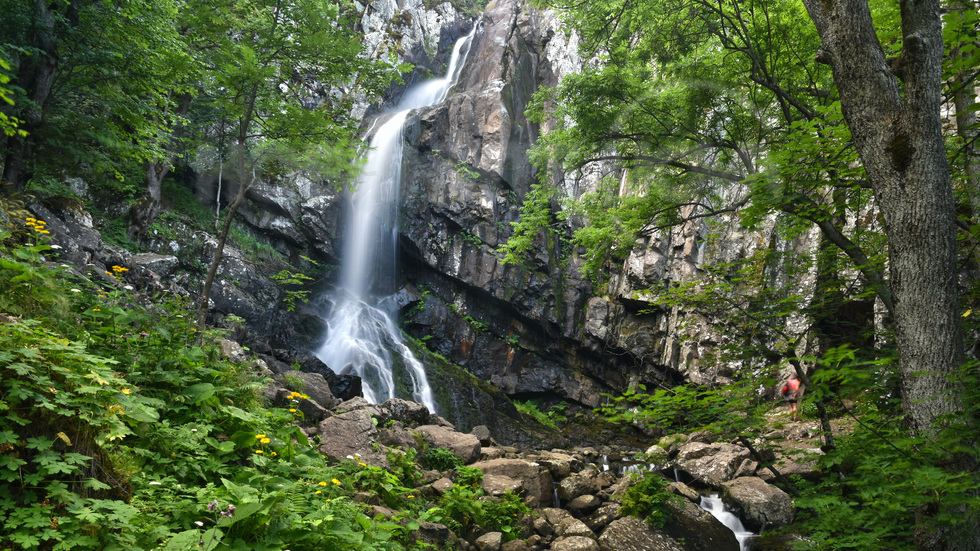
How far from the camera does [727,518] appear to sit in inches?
330

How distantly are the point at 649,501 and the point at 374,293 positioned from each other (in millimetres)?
15784

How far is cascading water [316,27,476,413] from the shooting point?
51.5 ft

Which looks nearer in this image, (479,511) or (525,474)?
(479,511)

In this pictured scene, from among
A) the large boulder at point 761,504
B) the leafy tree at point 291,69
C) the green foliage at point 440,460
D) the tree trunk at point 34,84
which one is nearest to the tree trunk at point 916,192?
the green foliage at point 440,460

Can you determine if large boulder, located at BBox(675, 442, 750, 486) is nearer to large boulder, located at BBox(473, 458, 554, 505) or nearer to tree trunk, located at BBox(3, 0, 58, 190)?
large boulder, located at BBox(473, 458, 554, 505)

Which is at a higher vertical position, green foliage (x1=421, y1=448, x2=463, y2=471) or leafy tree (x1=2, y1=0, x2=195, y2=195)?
leafy tree (x1=2, y1=0, x2=195, y2=195)

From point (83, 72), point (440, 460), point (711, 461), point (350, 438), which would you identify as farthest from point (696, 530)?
point (83, 72)

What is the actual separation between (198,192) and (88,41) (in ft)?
33.1

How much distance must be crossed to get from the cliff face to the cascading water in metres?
0.70

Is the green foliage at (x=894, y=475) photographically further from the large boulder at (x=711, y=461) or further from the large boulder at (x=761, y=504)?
the large boulder at (x=711, y=461)

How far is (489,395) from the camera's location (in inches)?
670

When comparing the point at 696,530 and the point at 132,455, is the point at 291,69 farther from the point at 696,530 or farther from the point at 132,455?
the point at 696,530

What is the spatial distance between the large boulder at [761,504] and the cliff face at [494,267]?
8080mm

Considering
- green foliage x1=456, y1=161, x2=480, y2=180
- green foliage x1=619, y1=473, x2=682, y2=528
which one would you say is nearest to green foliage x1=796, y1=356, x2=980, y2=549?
green foliage x1=619, y1=473, x2=682, y2=528
